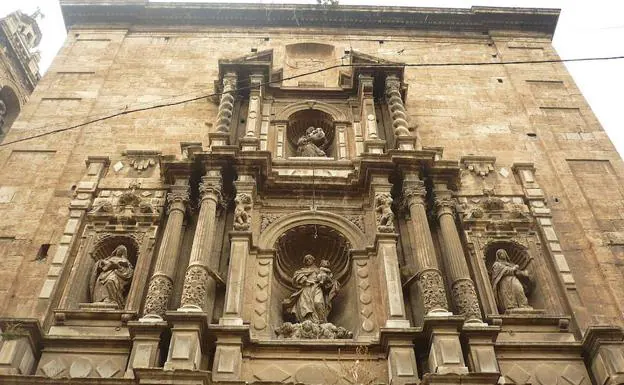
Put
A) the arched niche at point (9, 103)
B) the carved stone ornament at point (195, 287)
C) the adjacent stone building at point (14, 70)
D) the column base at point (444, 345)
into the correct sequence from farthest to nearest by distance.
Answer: the adjacent stone building at point (14, 70) → the arched niche at point (9, 103) → the carved stone ornament at point (195, 287) → the column base at point (444, 345)

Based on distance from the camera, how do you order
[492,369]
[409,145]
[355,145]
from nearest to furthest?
[492,369] → [409,145] → [355,145]

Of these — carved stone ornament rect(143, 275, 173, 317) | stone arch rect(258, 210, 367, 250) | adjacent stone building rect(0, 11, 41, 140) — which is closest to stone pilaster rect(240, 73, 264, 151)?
stone arch rect(258, 210, 367, 250)

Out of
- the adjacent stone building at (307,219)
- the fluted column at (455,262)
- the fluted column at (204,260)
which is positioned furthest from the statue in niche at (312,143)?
the fluted column at (455,262)

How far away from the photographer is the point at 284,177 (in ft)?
36.7

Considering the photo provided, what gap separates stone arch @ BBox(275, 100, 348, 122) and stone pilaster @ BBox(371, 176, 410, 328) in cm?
273

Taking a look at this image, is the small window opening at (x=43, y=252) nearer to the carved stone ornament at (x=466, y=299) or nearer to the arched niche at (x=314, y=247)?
the arched niche at (x=314, y=247)

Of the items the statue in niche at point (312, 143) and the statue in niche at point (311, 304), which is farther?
the statue in niche at point (312, 143)

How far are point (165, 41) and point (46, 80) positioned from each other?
2901 millimetres

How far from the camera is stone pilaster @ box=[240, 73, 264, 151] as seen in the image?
11.7 metres

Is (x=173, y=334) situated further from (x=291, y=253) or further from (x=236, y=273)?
(x=291, y=253)

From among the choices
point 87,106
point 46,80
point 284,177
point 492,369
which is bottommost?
point 492,369

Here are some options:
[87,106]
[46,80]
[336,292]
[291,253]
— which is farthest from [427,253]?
[46,80]

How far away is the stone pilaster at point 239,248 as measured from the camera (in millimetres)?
8891

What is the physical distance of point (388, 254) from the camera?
9.71m
